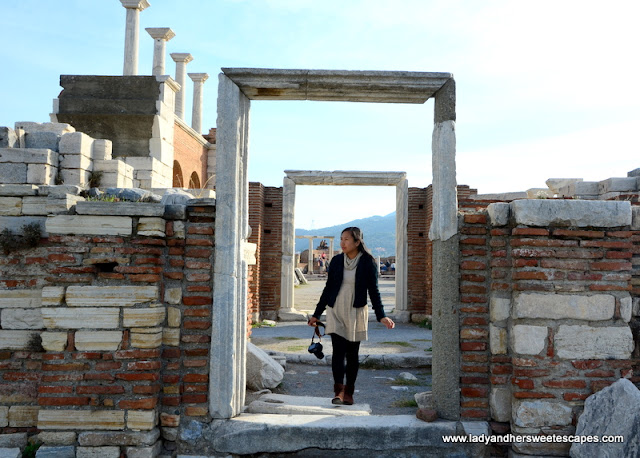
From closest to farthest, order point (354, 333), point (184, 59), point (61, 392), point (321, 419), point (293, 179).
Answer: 1. point (61, 392)
2. point (321, 419)
3. point (354, 333)
4. point (293, 179)
5. point (184, 59)

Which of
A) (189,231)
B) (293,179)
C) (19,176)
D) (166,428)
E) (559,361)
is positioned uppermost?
(293,179)

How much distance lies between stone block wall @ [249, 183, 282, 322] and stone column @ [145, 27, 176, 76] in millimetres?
6550

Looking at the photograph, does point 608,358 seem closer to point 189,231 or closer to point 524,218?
point 524,218

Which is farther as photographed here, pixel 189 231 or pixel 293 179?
pixel 293 179

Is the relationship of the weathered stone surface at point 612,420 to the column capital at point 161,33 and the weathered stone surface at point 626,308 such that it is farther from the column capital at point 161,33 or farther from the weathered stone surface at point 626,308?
the column capital at point 161,33

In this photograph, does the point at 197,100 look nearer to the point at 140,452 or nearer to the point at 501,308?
the point at 140,452

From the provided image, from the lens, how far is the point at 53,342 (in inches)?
136

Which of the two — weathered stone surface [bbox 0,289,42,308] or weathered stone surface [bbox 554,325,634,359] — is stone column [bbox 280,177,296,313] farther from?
weathered stone surface [bbox 554,325,634,359]

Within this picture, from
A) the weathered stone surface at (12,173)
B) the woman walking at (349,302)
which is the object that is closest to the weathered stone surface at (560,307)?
the woman walking at (349,302)

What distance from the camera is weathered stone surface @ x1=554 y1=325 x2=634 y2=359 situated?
137 inches

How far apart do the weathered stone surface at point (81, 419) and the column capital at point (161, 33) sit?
47.2 ft

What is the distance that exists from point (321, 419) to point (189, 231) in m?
1.72

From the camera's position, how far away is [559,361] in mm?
3463

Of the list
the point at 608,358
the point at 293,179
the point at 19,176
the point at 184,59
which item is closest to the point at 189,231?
the point at 608,358
